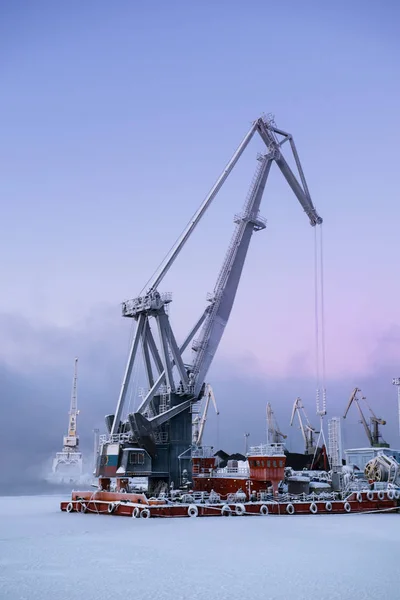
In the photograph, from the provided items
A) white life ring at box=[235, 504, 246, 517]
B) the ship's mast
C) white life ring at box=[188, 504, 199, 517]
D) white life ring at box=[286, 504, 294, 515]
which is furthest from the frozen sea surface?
the ship's mast

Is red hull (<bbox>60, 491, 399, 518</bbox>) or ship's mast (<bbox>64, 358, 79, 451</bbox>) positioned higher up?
ship's mast (<bbox>64, 358, 79, 451</bbox>)

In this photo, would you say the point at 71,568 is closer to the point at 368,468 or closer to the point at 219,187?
the point at 219,187

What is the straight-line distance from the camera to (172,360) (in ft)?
206

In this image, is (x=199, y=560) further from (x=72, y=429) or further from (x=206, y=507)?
(x=72, y=429)

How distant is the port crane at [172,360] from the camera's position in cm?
5775

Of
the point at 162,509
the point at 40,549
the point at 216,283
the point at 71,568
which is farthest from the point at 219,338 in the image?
the point at 71,568

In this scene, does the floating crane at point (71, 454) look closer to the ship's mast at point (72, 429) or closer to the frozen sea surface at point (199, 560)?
the ship's mast at point (72, 429)

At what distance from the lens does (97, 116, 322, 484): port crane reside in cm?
5775

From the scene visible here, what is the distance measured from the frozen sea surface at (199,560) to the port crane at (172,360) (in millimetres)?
11190

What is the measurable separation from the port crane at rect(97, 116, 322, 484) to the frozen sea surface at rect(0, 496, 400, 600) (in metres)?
11.2

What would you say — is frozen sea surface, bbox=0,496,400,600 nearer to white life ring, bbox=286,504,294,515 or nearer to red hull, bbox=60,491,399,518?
red hull, bbox=60,491,399,518

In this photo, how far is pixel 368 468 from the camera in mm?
71062

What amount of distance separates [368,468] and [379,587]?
159ft

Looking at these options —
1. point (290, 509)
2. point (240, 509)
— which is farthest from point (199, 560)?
point (290, 509)
